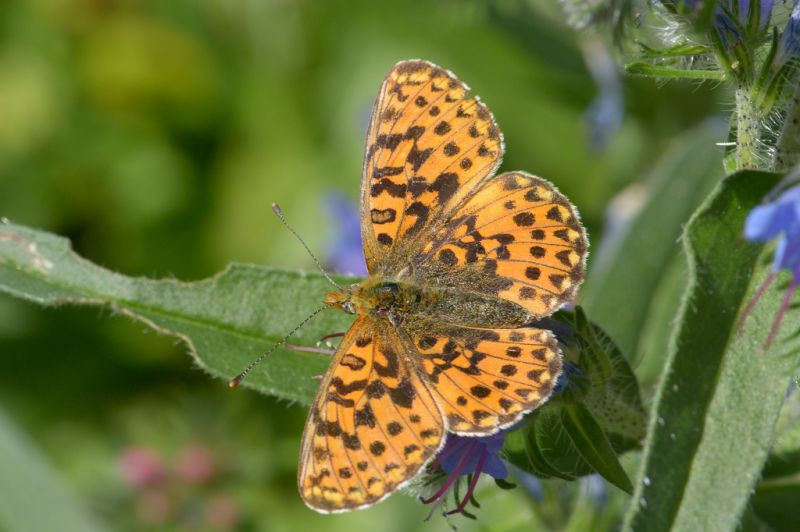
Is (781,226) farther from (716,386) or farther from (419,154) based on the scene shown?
(419,154)

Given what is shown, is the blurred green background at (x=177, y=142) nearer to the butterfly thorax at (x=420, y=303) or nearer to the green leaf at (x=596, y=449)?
the butterfly thorax at (x=420, y=303)

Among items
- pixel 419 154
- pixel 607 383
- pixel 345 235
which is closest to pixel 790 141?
pixel 607 383

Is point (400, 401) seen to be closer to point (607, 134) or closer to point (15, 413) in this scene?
point (607, 134)

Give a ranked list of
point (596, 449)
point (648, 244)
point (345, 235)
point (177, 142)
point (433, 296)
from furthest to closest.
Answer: point (177, 142) → point (345, 235) → point (648, 244) → point (433, 296) → point (596, 449)

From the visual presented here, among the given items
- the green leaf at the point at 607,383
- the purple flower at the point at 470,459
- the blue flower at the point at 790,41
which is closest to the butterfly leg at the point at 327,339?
the purple flower at the point at 470,459

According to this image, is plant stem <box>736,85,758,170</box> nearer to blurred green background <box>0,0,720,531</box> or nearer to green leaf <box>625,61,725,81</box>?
green leaf <box>625,61,725,81</box>

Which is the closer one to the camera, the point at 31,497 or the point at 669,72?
the point at 669,72
